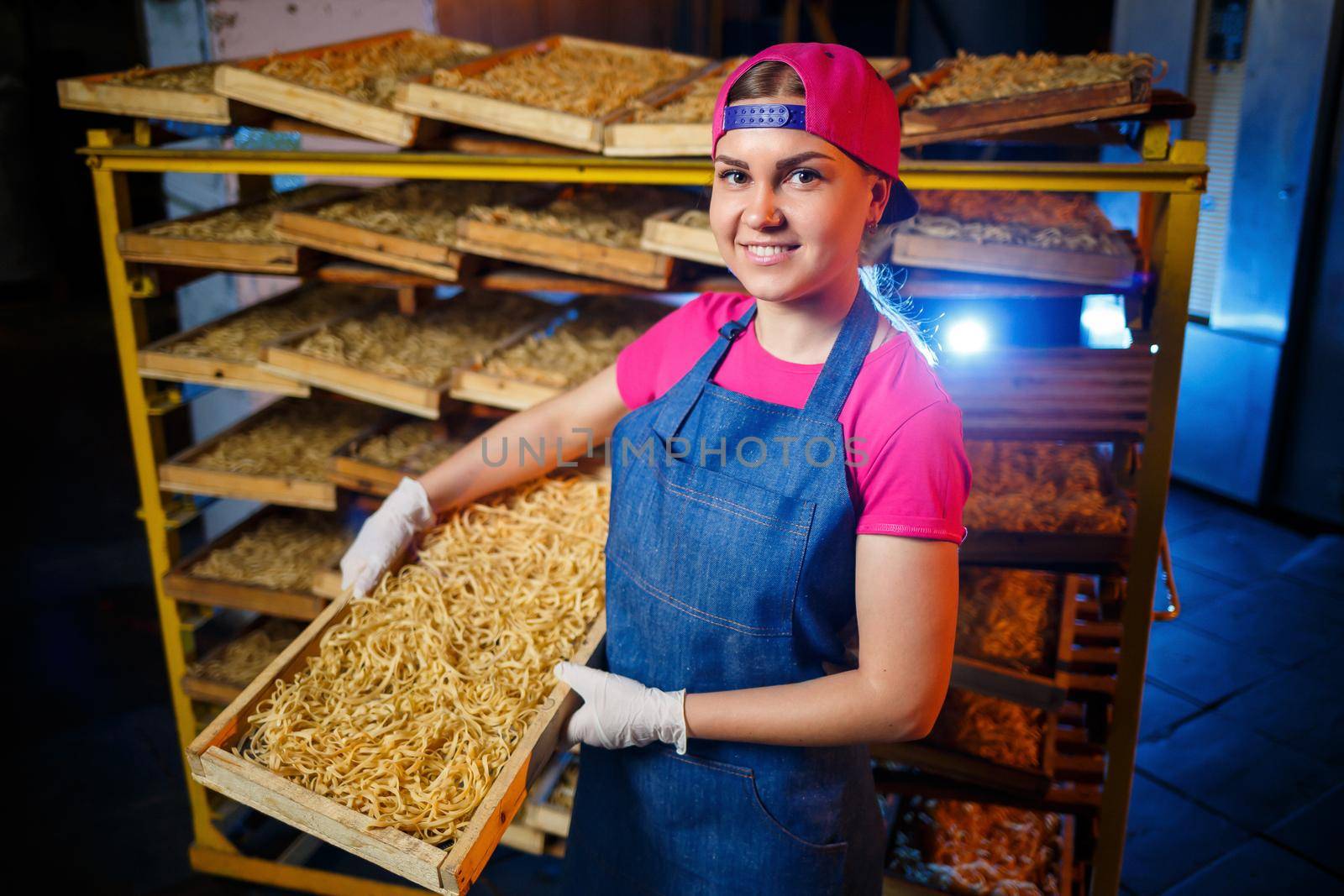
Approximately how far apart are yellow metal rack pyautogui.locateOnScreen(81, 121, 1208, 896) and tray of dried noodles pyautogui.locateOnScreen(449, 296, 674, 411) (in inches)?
25.2

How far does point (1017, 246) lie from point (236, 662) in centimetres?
321

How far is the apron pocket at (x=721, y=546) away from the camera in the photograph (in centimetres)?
189

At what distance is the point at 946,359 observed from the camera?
9.43 ft

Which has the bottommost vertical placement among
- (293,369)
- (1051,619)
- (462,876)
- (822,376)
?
(1051,619)

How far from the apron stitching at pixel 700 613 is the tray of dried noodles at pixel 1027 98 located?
1.45 metres

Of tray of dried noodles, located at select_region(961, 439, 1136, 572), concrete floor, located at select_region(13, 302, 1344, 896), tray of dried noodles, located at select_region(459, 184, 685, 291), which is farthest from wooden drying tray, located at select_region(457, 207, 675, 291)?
concrete floor, located at select_region(13, 302, 1344, 896)

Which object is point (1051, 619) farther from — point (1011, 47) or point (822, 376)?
point (1011, 47)

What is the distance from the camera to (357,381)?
3406 mm

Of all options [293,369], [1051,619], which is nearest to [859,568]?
[1051,619]

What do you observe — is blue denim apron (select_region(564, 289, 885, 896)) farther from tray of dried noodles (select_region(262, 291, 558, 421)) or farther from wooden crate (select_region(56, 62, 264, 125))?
wooden crate (select_region(56, 62, 264, 125))

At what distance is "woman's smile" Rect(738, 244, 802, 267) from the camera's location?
1834 millimetres

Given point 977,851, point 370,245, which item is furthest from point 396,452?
point 977,851

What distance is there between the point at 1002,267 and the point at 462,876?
2.10 metres

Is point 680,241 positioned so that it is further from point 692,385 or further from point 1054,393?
point 1054,393
